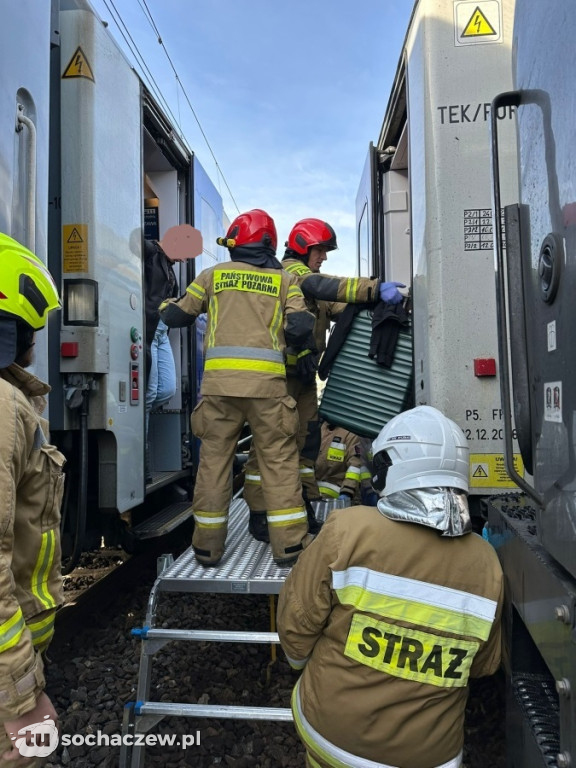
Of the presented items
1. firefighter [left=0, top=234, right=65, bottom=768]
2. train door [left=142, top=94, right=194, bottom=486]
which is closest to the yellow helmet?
firefighter [left=0, top=234, right=65, bottom=768]

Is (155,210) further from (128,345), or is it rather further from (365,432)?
(365,432)

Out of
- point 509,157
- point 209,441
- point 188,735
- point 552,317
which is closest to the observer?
point 552,317

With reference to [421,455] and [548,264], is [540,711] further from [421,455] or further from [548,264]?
[548,264]

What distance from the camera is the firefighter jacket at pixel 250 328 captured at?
3018mm

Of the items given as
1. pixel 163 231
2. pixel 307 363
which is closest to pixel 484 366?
pixel 307 363

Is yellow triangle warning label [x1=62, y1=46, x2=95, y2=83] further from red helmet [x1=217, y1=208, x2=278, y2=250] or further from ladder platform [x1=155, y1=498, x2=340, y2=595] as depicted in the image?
ladder platform [x1=155, y1=498, x2=340, y2=595]

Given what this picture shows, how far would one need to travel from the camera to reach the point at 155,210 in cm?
524

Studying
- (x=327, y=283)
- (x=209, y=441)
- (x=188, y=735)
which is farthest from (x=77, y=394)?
(x=188, y=735)

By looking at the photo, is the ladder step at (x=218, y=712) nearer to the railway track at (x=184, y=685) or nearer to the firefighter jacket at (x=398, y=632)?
the railway track at (x=184, y=685)

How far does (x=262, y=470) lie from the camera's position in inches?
120

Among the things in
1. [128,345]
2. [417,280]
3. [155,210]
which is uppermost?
[155,210]

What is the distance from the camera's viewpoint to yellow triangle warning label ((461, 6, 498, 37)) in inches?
113

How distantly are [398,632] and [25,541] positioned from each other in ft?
3.17

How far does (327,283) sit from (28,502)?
221 centimetres
